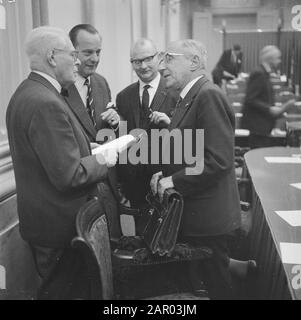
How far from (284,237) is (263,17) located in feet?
25.0

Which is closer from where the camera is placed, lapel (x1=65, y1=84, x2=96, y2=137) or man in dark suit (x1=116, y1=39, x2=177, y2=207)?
lapel (x1=65, y1=84, x2=96, y2=137)

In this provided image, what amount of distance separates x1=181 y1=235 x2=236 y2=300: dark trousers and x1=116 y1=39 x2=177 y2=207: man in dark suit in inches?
28.2

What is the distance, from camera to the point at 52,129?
4.68 feet

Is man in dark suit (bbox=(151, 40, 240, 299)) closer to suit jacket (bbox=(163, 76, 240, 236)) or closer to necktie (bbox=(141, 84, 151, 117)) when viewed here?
suit jacket (bbox=(163, 76, 240, 236))

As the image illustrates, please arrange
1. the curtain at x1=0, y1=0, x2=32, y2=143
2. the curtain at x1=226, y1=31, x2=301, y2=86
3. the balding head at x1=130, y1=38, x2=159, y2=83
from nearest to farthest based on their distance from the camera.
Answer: the curtain at x1=0, y1=0, x2=32, y2=143, the balding head at x1=130, y1=38, x2=159, y2=83, the curtain at x1=226, y1=31, x2=301, y2=86

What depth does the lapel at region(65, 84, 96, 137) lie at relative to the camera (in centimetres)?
214

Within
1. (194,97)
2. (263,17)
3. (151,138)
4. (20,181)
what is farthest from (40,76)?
(263,17)

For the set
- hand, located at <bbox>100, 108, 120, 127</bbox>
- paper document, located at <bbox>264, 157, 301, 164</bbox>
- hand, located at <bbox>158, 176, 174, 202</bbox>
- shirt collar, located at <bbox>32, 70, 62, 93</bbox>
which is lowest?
paper document, located at <bbox>264, 157, 301, 164</bbox>

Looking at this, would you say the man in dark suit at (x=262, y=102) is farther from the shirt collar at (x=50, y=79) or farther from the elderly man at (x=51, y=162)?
the shirt collar at (x=50, y=79)

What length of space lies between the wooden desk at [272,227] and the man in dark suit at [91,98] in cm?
63

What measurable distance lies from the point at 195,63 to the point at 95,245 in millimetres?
822

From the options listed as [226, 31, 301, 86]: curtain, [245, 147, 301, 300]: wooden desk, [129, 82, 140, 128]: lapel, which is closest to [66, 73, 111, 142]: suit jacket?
[129, 82, 140, 128]: lapel
